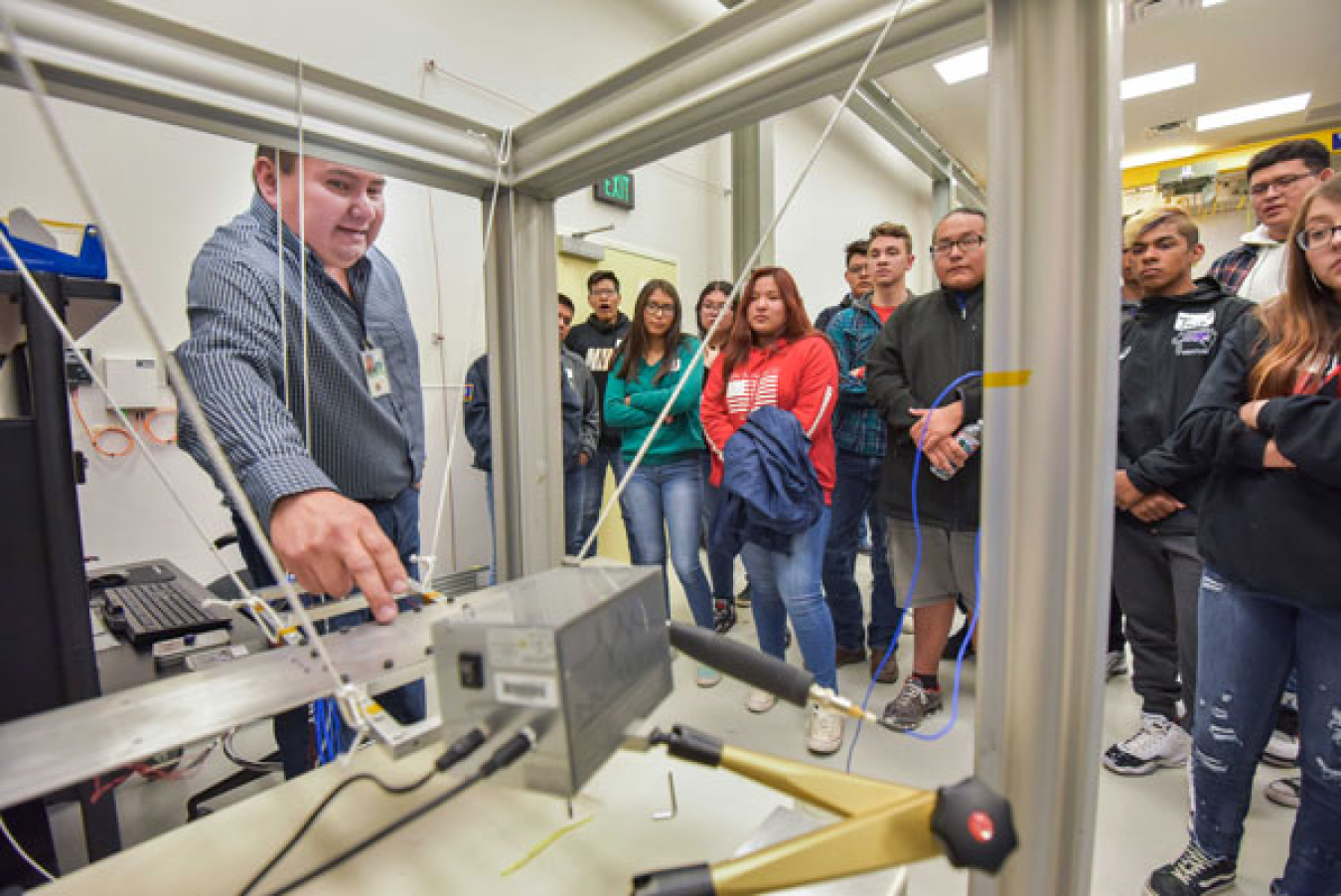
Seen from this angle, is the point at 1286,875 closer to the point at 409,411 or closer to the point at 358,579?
the point at 358,579

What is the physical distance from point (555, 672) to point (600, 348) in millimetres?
2579

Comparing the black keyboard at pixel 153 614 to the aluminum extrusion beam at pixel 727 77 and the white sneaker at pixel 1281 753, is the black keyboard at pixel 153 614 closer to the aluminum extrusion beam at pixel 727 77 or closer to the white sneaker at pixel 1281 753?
the aluminum extrusion beam at pixel 727 77

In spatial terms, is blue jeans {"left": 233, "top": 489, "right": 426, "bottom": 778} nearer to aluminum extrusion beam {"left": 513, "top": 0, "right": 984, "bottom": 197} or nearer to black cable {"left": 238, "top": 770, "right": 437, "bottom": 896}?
black cable {"left": 238, "top": 770, "right": 437, "bottom": 896}

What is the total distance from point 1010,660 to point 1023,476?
6.4 inches

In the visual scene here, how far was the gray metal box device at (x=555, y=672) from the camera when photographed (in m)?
0.38

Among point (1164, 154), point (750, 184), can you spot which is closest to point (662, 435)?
point (750, 184)

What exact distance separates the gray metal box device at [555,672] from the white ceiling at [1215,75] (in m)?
3.37

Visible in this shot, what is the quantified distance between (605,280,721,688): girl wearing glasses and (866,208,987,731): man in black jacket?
2.03ft

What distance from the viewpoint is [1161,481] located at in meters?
1.40

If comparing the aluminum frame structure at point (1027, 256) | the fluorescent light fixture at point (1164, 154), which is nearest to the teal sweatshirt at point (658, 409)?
the aluminum frame structure at point (1027, 256)

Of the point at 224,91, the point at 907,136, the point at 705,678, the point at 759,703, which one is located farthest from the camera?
the point at 907,136

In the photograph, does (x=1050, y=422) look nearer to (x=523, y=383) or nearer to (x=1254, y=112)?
(x=523, y=383)

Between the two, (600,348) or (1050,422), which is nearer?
(1050,422)

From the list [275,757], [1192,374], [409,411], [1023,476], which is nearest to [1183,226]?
[1192,374]
